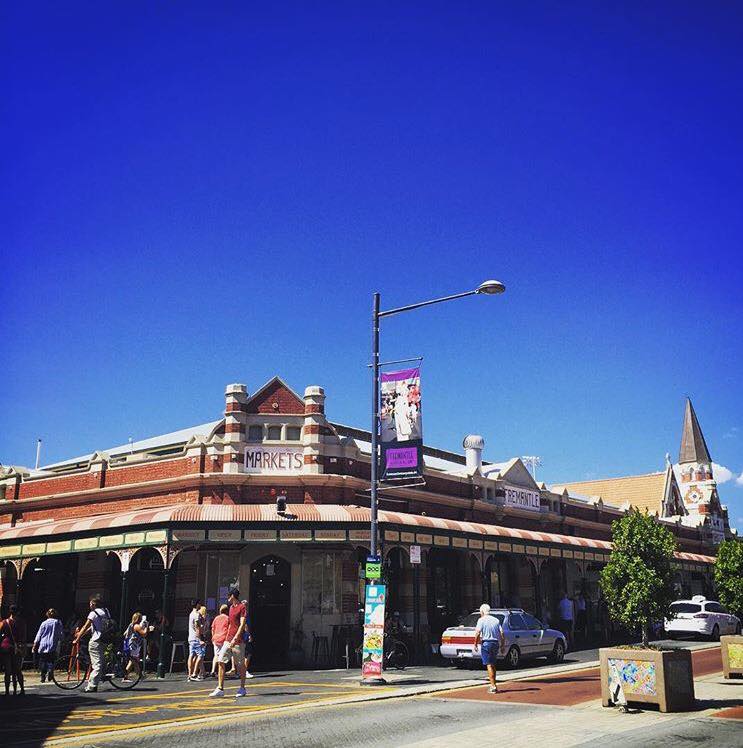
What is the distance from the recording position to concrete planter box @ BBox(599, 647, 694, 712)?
1206 centimetres

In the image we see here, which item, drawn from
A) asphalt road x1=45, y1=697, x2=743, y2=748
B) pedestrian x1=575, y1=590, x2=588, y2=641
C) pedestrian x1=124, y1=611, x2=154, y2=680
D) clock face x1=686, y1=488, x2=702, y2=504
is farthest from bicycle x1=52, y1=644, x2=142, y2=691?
clock face x1=686, y1=488, x2=702, y2=504

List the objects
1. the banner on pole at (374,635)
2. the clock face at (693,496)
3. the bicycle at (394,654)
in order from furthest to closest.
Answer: the clock face at (693,496) < the bicycle at (394,654) < the banner on pole at (374,635)

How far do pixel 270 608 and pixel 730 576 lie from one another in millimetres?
13461

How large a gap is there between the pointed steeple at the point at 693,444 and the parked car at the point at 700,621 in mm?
30183

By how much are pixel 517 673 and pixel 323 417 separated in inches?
380

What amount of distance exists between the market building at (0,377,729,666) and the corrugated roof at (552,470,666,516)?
23.0m

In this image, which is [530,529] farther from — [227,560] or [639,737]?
[639,737]

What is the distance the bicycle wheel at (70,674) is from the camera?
17.2m

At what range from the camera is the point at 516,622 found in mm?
21156

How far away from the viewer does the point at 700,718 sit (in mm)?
11484

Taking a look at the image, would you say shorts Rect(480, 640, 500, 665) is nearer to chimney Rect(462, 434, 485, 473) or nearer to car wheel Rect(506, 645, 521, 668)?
car wheel Rect(506, 645, 521, 668)

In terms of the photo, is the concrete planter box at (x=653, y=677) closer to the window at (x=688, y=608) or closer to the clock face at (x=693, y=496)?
the window at (x=688, y=608)

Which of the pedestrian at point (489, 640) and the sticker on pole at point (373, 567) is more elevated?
the sticker on pole at point (373, 567)

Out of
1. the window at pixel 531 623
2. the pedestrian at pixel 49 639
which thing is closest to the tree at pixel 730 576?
the window at pixel 531 623
